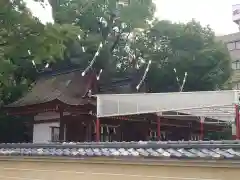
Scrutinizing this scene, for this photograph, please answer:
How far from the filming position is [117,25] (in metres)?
30.6

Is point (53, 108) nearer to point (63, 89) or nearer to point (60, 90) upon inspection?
point (60, 90)

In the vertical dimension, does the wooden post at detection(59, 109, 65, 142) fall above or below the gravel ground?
above

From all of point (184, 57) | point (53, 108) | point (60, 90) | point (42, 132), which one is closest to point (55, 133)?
point (42, 132)

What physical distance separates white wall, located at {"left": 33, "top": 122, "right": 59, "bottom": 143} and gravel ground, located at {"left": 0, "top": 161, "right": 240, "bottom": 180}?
13.1m

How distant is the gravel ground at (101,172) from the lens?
6.29m

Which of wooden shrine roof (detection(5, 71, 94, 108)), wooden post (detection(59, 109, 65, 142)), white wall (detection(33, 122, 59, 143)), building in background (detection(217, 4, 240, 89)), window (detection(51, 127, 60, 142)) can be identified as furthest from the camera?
building in background (detection(217, 4, 240, 89))

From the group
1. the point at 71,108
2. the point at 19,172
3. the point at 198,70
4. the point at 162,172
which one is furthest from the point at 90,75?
the point at 162,172

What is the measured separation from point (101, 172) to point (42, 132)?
16.3 metres

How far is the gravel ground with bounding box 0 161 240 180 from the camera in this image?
629 cm

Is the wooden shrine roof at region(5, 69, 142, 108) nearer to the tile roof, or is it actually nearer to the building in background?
the tile roof

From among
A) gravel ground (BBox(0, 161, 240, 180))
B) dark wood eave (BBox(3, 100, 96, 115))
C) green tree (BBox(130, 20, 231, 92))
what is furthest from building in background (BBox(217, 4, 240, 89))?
gravel ground (BBox(0, 161, 240, 180))

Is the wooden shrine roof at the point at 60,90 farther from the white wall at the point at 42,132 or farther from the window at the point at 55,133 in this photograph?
the window at the point at 55,133

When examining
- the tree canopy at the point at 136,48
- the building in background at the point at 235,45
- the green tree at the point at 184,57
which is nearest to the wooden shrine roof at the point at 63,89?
the tree canopy at the point at 136,48

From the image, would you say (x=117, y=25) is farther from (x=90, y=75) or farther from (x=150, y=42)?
(x=90, y=75)
